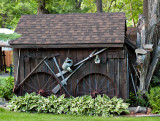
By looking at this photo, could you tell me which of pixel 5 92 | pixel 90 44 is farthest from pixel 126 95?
pixel 5 92

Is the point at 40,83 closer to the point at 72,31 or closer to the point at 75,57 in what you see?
the point at 75,57

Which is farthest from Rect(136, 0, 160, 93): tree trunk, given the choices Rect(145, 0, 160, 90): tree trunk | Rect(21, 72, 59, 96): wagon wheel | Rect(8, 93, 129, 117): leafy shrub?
Rect(21, 72, 59, 96): wagon wheel

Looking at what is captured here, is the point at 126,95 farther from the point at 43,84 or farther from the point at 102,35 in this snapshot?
the point at 43,84

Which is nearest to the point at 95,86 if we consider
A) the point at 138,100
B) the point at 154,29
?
the point at 138,100

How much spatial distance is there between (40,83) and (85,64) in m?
1.67

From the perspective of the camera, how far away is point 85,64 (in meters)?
8.95

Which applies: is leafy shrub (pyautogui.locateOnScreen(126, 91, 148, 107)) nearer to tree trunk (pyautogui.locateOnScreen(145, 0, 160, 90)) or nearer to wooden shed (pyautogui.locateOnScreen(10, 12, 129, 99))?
wooden shed (pyautogui.locateOnScreen(10, 12, 129, 99))

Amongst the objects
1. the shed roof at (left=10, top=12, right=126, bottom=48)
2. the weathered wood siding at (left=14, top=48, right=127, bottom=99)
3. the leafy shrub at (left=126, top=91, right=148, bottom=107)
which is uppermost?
the shed roof at (left=10, top=12, right=126, bottom=48)

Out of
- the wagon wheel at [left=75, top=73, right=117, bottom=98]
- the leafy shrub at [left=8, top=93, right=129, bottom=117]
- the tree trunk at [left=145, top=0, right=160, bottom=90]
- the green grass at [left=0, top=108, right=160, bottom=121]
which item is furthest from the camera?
the tree trunk at [left=145, top=0, right=160, bottom=90]

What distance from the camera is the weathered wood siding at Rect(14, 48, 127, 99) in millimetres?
8734

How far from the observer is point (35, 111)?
870 cm

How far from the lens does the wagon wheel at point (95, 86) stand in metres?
8.89

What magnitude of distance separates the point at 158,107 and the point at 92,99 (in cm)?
201

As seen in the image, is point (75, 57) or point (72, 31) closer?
point (75, 57)
